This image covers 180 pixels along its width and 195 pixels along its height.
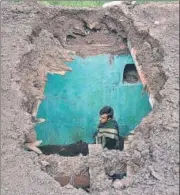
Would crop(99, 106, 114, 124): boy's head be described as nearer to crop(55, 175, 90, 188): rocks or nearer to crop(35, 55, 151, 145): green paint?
crop(35, 55, 151, 145): green paint

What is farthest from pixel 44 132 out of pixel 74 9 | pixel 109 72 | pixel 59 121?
pixel 74 9

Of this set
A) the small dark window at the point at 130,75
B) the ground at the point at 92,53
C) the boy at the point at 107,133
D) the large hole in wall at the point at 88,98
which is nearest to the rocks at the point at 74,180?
the ground at the point at 92,53

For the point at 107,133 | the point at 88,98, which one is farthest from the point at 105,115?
the point at 88,98

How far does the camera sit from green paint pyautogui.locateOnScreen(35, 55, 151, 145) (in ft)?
29.0

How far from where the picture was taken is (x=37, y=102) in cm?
786

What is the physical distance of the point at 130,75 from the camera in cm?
899

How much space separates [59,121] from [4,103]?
2.11m

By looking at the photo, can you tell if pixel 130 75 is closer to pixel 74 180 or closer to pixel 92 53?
pixel 92 53

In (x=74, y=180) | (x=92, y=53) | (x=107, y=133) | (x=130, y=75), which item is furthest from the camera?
(x=130, y=75)

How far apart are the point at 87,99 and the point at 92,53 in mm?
791

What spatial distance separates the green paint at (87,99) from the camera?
8.83 m

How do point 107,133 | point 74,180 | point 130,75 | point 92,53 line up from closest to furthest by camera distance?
point 74,180
point 107,133
point 92,53
point 130,75

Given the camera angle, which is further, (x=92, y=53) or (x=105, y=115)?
(x=92, y=53)

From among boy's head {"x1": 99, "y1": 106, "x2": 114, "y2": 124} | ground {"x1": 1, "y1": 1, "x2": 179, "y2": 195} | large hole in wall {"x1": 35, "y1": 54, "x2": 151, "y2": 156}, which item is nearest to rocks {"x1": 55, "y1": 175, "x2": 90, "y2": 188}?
ground {"x1": 1, "y1": 1, "x2": 179, "y2": 195}
